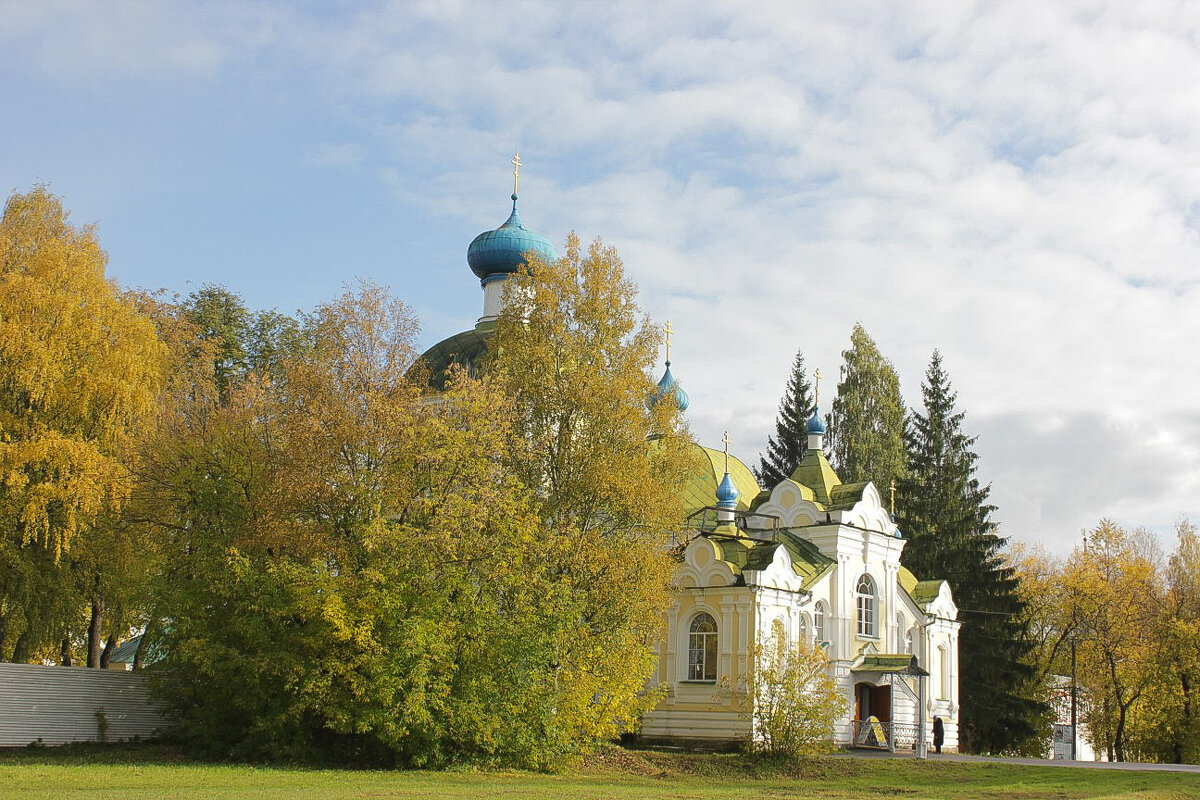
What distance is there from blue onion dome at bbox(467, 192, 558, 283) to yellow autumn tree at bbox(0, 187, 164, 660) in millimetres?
12795

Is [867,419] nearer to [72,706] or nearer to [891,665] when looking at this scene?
[891,665]

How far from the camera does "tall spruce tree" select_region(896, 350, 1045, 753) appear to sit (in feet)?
126

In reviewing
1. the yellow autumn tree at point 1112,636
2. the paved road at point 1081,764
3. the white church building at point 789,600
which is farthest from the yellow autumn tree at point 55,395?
the yellow autumn tree at point 1112,636

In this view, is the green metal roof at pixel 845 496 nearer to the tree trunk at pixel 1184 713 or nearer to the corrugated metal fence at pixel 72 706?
the tree trunk at pixel 1184 713

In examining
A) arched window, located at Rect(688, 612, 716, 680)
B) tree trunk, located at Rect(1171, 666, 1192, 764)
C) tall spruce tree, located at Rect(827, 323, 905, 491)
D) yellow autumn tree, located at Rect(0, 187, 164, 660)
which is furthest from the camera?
tall spruce tree, located at Rect(827, 323, 905, 491)

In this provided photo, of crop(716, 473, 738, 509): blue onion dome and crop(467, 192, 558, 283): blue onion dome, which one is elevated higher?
crop(467, 192, 558, 283): blue onion dome

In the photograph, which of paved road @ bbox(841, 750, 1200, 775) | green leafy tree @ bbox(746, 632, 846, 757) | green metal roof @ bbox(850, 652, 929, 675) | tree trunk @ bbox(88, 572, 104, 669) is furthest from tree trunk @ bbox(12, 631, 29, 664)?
green metal roof @ bbox(850, 652, 929, 675)

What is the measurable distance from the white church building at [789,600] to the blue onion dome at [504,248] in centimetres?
4

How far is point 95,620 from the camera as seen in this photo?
2580cm

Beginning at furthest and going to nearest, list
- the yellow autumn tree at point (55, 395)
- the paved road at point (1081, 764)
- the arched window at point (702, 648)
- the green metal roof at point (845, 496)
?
the green metal roof at point (845, 496), the arched window at point (702, 648), the paved road at point (1081, 764), the yellow autumn tree at point (55, 395)

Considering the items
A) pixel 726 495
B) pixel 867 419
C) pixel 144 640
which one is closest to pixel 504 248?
pixel 726 495

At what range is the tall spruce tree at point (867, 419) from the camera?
48406 mm

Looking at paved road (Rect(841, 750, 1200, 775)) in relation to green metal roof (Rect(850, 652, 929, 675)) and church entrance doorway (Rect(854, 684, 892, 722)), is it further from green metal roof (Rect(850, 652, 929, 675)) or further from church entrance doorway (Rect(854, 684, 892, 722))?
church entrance doorway (Rect(854, 684, 892, 722))

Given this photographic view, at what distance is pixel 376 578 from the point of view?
1970 centimetres
